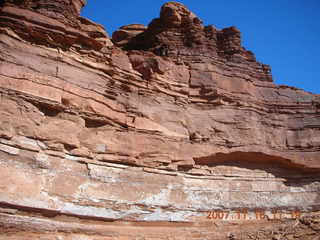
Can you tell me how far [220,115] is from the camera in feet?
43.4

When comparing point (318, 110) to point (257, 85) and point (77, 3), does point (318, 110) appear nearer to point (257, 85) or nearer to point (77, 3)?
point (257, 85)

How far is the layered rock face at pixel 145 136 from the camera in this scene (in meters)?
9.37

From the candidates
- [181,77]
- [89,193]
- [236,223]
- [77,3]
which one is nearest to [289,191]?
[236,223]

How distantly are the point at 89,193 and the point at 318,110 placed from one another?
9.63 m
